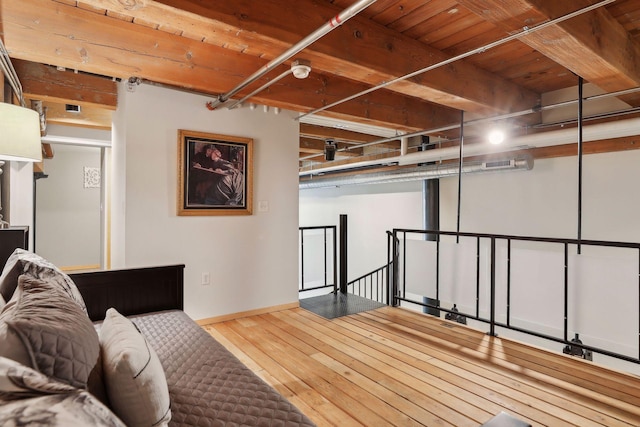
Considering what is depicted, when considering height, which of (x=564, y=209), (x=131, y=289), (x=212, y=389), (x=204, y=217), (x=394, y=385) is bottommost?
(x=394, y=385)

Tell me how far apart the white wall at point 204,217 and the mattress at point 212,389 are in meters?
1.52

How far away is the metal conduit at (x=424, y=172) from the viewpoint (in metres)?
4.31

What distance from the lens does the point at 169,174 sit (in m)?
3.34

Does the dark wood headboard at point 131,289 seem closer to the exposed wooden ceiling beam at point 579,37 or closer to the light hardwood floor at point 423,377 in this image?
the light hardwood floor at point 423,377

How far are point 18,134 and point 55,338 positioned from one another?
5.64 feet

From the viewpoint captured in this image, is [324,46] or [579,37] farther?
[324,46]

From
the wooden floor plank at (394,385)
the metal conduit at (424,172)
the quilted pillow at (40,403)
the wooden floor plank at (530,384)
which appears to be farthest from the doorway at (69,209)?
the quilted pillow at (40,403)

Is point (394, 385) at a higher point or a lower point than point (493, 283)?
lower

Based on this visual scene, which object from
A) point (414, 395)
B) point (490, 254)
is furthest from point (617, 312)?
point (414, 395)

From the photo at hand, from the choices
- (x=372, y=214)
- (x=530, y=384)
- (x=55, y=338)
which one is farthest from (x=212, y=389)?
(x=372, y=214)

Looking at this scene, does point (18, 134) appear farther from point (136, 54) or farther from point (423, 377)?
point (423, 377)

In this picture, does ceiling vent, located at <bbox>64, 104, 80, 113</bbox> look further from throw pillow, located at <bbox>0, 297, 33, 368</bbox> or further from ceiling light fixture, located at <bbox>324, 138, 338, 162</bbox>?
throw pillow, located at <bbox>0, 297, 33, 368</bbox>

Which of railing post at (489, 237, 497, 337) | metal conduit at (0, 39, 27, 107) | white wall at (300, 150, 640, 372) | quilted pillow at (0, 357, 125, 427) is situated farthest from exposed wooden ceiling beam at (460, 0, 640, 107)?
metal conduit at (0, 39, 27, 107)

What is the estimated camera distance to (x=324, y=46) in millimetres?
2316
